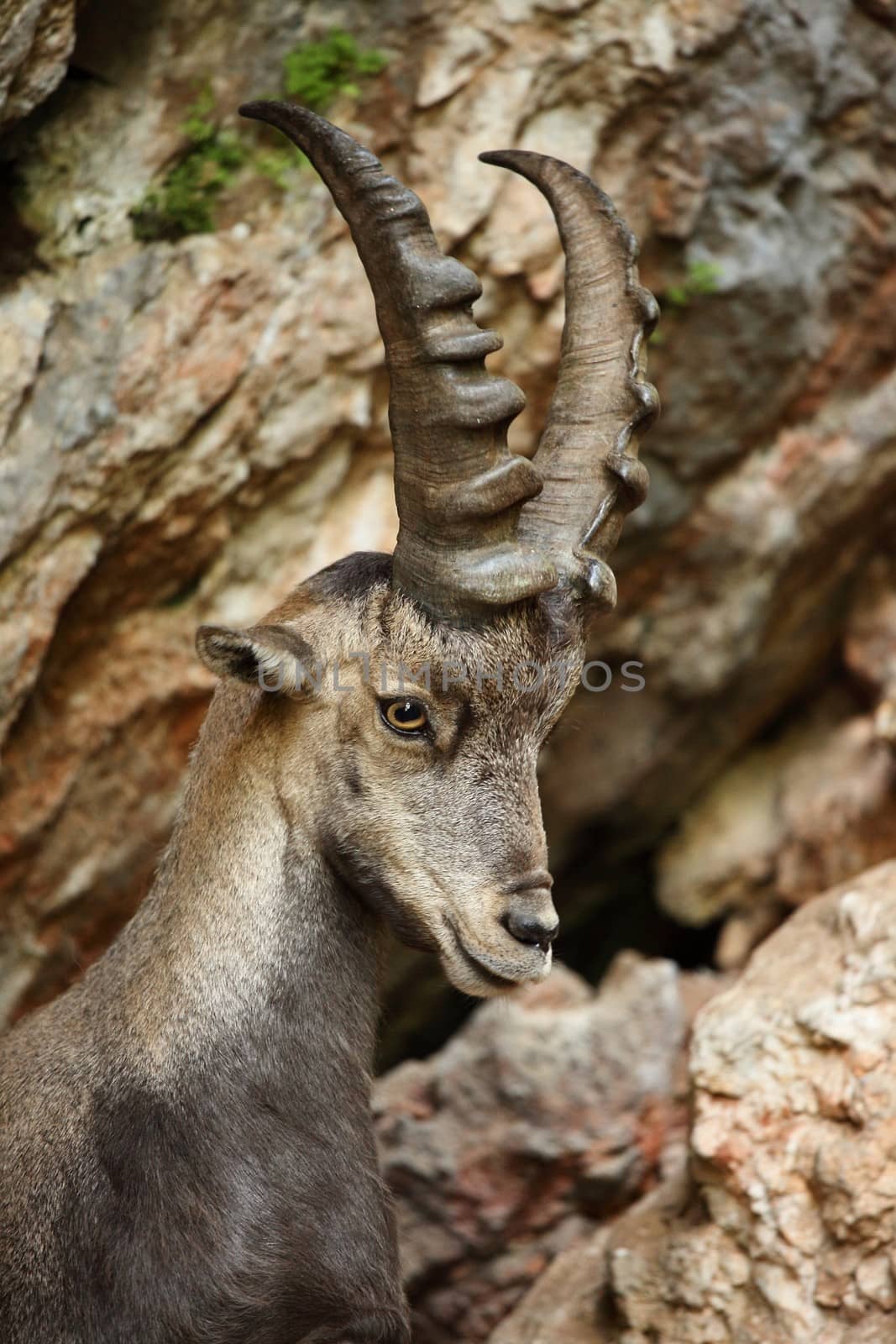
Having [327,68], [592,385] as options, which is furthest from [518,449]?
[592,385]

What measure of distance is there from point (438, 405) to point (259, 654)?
3.21ft

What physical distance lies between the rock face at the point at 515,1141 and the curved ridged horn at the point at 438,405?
12.2 feet

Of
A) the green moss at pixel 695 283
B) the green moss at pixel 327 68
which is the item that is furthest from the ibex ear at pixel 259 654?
the green moss at pixel 695 283

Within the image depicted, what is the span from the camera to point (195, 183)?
6.55 m

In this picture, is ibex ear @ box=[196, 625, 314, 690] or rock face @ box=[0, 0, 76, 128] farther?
rock face @ box=[0, 0, 76, 128]

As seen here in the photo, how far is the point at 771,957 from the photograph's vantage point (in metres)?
6.24

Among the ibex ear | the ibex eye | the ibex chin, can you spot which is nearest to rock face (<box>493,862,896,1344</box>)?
the ibex chin

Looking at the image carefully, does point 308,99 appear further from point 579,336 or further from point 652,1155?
point 652,1155

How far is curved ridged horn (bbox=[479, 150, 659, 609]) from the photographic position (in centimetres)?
509

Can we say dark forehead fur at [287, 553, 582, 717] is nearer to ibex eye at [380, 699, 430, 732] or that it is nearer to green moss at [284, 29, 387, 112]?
ibex eye at [380, 699, 430, 732]

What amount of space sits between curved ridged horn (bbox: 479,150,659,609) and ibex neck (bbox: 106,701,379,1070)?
1341 mm

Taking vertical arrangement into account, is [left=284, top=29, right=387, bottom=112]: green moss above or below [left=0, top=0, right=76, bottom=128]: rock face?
below

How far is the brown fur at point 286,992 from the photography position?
454 centimetres

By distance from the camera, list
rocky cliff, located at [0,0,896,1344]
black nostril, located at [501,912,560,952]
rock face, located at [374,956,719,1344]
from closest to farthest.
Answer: black nostril, located at [501,912,560,952]
rocky cliff, located at [0,0,896,1344]
rock face, located at [374,956,719,1344]
